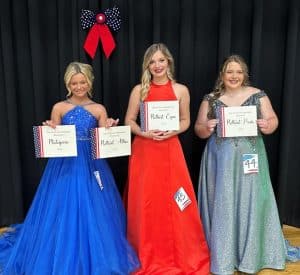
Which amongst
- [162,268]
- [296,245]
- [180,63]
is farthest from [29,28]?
[296,245]

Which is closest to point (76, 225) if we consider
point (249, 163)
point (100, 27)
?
point (249, 163)

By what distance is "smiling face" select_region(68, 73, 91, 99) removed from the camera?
2219mm

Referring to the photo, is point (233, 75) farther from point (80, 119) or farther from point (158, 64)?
point (80, 119)

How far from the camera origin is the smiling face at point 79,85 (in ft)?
7.28

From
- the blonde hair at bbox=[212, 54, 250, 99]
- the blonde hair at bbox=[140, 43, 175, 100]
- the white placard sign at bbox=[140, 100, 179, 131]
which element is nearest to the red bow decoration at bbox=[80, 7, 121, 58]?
the blonde hair at bbox=[140, 43, 175, 100]

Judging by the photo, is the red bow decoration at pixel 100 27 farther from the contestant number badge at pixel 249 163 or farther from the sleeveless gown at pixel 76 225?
the contestant number badge at pixel 249 163

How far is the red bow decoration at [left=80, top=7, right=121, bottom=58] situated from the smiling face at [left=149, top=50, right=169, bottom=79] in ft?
1.93

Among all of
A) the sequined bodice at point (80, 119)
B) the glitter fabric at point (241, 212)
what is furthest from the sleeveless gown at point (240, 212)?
the sequined bodice at point (80, 119)

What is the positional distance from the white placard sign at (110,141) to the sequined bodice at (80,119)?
0.10 meters

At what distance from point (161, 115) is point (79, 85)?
0.55 meters

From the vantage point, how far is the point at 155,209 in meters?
2.33

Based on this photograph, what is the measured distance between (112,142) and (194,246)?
88 centimetres

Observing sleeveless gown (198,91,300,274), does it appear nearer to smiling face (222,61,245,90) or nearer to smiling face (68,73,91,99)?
smiling face (222,61,245,90)

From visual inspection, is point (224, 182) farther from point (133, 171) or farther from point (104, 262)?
point (104, 262)
